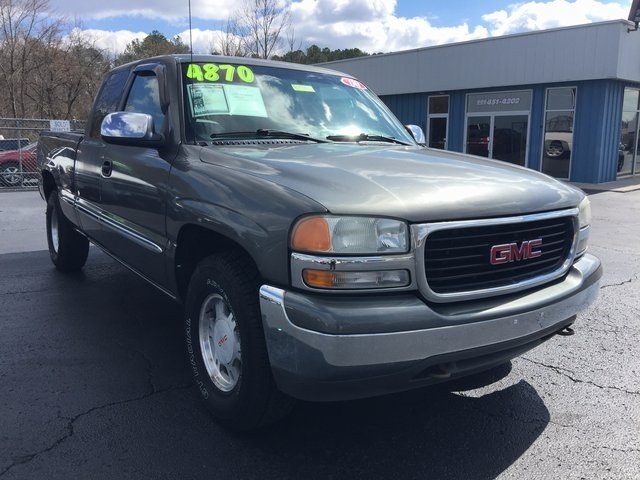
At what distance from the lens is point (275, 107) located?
3762 mm

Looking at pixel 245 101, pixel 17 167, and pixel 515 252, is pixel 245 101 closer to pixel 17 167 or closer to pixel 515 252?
pixel 515 252

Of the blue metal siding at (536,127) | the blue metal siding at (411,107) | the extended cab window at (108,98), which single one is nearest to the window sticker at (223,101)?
the extended cab window at (108,98)

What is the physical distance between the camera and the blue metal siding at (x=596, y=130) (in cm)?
1741

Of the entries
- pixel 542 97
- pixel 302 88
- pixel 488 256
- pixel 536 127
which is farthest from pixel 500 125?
pixel 488 256

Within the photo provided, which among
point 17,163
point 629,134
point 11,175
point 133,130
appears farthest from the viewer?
point 629,134

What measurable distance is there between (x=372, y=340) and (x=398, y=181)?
2.56 ft

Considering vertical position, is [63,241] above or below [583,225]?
below

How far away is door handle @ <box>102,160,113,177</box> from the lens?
4184 millimetres

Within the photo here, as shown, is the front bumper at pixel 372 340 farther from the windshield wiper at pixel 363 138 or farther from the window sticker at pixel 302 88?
the window sticker at pixel 302 88

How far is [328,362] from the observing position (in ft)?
7.39

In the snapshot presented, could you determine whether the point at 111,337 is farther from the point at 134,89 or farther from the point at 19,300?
the point at 134,89

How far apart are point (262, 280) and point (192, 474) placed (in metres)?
0.94

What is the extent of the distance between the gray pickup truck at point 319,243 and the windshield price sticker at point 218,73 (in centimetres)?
1

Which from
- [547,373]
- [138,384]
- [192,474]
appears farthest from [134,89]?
[547,373]
